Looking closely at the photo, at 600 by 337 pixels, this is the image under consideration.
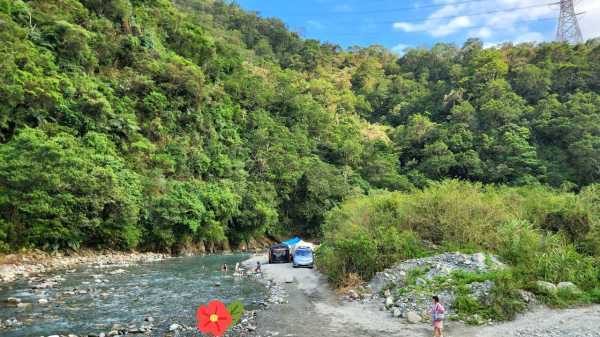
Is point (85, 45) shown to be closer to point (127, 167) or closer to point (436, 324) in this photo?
point (127, 167)

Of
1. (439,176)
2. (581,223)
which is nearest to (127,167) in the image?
(581,223)

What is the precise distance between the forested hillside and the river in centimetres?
618

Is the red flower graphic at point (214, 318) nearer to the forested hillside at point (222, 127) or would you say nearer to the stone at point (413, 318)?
the stone at point (413, 318)

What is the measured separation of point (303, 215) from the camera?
44219mm

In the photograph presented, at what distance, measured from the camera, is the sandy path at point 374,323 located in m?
8.09

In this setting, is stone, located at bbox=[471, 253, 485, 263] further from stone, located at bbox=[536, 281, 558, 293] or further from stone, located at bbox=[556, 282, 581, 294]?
stone, located at bbox=[556, 282, 581, 294]

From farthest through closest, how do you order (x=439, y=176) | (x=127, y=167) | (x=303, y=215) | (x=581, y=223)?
1. (x=439, y=176)
2. (x=303, y=215)
3. (x=127, y=167)
4. (x=581, y=223)

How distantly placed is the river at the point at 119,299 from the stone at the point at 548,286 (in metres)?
9.75

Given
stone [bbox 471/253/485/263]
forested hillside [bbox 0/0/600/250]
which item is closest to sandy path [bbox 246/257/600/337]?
stone [bbox 471/253/485/263]

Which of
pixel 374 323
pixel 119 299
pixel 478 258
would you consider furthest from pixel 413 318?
pixel 119 299

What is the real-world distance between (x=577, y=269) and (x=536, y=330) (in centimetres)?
491

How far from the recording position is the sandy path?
8.09 metres

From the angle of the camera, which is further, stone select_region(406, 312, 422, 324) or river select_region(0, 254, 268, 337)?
stone select_region(406, 312, 422, 324)

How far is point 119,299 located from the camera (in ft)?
39.2
